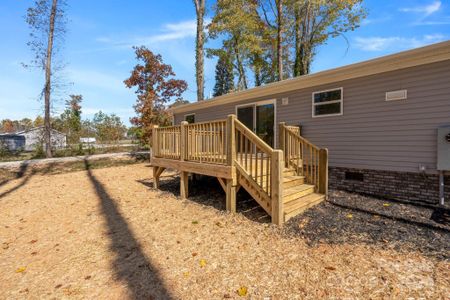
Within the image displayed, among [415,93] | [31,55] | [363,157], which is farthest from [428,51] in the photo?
[31,55]

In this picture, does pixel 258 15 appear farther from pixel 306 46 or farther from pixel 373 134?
pixel 373 134

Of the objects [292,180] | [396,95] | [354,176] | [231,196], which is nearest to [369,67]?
[396,95]

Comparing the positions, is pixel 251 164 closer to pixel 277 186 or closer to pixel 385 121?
pixel 277 186

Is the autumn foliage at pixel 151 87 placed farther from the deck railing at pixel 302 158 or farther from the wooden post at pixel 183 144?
the deck railing at pixel 302 158

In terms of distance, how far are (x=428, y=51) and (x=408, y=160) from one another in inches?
89.2

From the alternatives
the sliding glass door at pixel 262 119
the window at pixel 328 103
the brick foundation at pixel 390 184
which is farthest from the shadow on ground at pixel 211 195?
the window at pixel 328 103

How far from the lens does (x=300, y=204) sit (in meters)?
4.41

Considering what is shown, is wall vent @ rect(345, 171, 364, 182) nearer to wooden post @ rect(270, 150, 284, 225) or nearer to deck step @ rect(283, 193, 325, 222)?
deck step @ rect(283, 193, 325, 222)

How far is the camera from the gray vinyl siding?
194 inches

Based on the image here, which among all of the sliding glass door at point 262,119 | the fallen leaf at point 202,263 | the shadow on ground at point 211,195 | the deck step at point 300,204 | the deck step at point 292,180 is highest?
the sliding glass door at point 262,119

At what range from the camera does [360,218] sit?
405 centimetres

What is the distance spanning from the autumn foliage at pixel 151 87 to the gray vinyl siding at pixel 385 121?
33.8ft

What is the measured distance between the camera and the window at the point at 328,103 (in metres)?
6.40

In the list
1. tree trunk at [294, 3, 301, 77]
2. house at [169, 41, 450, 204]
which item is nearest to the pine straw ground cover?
house at [169, 41, 450, 204]
